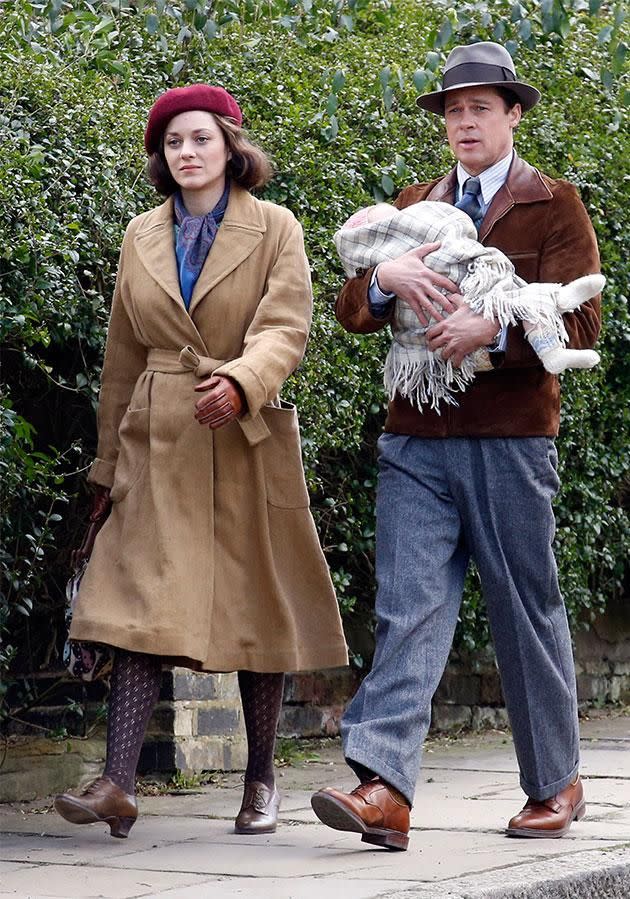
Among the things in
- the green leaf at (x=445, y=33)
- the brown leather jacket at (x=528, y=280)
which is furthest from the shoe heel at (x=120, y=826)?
the green leaf at (x=445, y=33)

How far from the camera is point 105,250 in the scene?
5.03m

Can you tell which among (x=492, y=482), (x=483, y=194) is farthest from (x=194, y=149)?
(x=492, y=482)

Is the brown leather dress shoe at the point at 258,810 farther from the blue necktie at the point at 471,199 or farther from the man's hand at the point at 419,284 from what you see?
the blue necktie at the point at 471,199

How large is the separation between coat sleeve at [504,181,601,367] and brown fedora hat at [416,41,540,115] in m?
0.28

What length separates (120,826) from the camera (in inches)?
171

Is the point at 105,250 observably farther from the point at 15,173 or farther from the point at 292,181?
the point at 292,181

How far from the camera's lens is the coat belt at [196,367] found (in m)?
4.49

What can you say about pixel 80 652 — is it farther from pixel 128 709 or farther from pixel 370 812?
pixel 370 812

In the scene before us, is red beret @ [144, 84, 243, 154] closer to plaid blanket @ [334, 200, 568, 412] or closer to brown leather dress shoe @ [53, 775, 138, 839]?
plaid blanket @ [334, 200, 568, 412]

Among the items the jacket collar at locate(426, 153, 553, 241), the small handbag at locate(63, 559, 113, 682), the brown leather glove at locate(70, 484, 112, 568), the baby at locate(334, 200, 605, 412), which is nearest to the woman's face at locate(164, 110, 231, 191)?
the baby at locate(334, 200, 605, 412)

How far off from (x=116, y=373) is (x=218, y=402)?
51cm

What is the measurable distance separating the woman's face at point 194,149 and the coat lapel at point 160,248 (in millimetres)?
132

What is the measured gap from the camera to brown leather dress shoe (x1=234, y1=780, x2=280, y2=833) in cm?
457

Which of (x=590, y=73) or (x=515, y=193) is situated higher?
(x=590, y=73)
